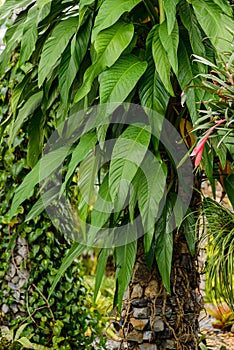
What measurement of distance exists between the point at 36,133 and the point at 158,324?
2.95ft

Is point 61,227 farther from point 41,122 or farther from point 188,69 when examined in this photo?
point 188,69

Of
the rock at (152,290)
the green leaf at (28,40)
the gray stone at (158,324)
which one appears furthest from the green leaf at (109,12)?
the gray stone at (158,324)

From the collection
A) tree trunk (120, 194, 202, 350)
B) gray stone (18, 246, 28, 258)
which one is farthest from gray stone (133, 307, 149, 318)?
gray stone (18, 246, 28, 258)

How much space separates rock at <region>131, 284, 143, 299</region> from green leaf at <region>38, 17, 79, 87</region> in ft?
2.79

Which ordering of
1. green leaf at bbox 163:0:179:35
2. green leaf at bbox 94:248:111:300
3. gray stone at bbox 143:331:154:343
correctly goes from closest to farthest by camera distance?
green leaf at bbox 163:0:179:35, green leaf at bbox 94:248:111:300, gray stone at bbox 143:331:154:343

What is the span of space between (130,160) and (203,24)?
48 cm

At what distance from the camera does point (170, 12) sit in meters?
1.70

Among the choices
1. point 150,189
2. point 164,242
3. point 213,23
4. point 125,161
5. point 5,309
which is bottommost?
point 5,309

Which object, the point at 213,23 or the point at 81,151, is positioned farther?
the point at 81,151

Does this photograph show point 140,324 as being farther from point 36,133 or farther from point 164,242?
point 36,133

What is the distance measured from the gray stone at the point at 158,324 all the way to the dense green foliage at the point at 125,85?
0.27 m

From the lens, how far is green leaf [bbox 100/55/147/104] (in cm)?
172

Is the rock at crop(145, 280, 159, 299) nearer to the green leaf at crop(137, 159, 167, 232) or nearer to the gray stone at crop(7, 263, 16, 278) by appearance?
the green leaf at crop(137, 159, 167, 232)

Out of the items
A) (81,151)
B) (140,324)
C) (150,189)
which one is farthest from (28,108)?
(140,324)
